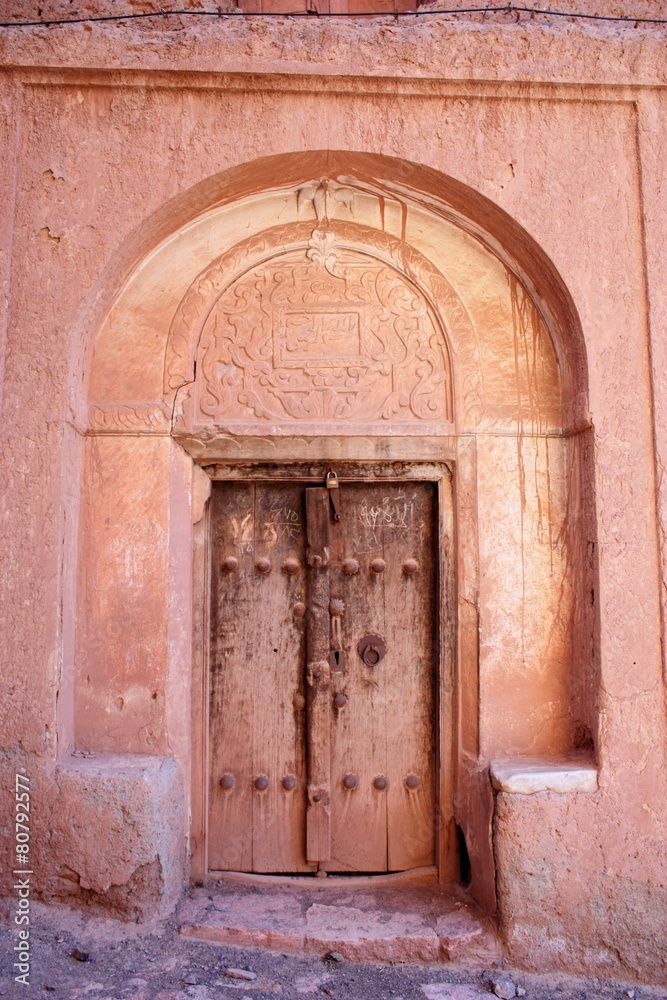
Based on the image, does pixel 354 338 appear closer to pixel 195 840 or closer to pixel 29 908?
pixel 195 840

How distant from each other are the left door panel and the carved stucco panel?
0.44 meters

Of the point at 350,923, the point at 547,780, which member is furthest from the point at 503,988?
the point at 547,780

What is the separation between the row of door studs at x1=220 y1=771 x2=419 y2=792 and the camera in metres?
3.35

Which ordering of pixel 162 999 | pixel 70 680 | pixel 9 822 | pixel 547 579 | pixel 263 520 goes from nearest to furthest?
pixel 162 999
pixel 9 822
pixel 70 680
pixel 547 579
pixel 263 520

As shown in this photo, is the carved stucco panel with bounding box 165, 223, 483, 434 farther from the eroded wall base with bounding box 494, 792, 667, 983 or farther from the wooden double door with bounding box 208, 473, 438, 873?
the eroded wall base with bounding box 494, 792, 667, 983

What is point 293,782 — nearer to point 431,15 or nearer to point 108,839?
point 108,839

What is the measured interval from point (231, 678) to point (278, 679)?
0.74 feet

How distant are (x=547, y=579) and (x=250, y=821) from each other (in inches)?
70.8

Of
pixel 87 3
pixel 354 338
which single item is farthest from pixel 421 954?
pixel 87 3

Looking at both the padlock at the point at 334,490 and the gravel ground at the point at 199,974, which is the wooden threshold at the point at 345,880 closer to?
the gravel ground at the point at 199,974

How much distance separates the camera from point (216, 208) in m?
3.32

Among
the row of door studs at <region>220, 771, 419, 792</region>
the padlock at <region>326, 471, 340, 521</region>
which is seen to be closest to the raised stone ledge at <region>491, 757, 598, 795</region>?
the row of door studs at <region>220, 771, 419, 792</region>

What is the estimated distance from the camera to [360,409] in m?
3.33

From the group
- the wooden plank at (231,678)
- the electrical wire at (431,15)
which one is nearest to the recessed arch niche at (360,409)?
the wooden plank at (231,678)
